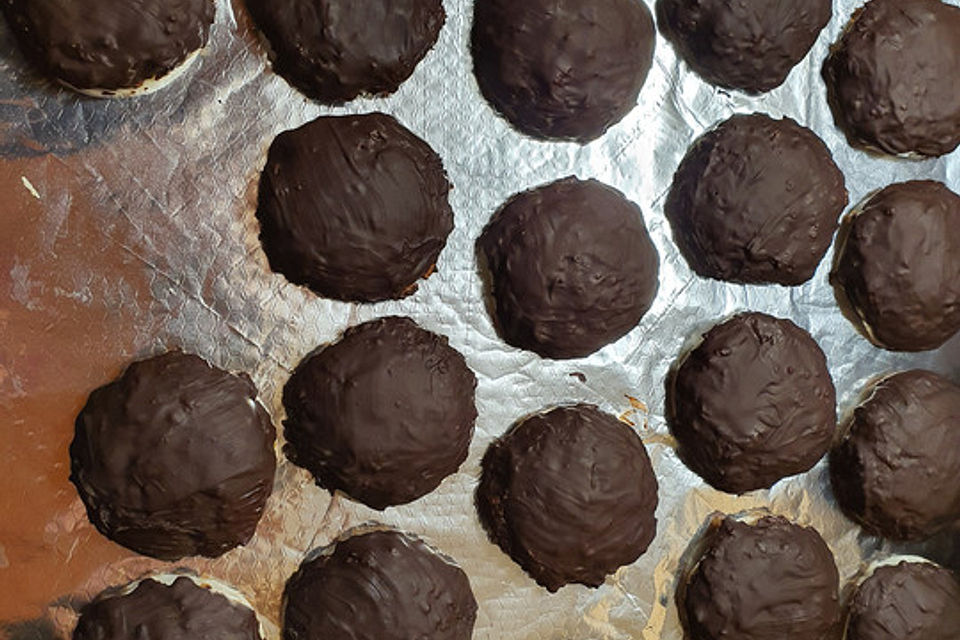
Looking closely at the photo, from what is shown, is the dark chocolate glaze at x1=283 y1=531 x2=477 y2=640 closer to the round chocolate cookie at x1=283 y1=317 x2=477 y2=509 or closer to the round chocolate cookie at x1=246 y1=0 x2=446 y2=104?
the round chocolate cookie at x1=283 y1=317 x2=477 y2=509

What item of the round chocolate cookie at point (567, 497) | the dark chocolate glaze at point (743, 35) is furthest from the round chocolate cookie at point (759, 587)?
the dark chocolate glaze at point (743, 35)

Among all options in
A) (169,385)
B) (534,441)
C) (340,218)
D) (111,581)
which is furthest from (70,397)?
(534,441)

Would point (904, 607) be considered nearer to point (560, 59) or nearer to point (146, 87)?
point (560, 59)

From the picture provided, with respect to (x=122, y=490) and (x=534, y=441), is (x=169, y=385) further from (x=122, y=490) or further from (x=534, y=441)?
(x=534, y=441)

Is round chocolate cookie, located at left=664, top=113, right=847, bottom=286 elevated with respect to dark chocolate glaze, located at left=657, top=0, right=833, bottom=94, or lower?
lower

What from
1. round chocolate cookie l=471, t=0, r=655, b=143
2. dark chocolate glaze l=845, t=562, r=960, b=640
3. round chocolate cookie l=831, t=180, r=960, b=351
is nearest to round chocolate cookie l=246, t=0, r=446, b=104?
round chocolate cookie l=471, t=0, r=655, b=143

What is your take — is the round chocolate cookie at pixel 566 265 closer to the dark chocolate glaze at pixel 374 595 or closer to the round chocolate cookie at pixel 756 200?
the round chocolate cookie at pixel 756 200

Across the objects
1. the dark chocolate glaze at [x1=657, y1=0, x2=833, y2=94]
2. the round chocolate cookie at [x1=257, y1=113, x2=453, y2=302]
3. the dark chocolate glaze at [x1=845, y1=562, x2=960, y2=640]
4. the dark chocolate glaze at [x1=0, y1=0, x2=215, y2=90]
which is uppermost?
the dark chocolate glaze at [x1=0, y1=0, x2=215, y2=90]

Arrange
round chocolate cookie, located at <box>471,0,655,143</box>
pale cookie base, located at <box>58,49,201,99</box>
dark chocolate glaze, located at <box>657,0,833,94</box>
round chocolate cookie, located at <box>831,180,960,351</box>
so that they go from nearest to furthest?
pale cookie base, located at <box>58,49,201,99</box> → round chocolate cookie, located at <box>471,0,655,143</box> → dark chocolate glaze, located at <box>657,0,833,94</box> → round chocolate cookie, located at <box>831,180,960,351</box>
